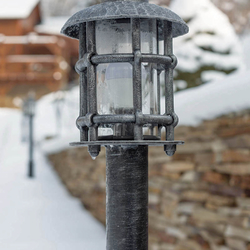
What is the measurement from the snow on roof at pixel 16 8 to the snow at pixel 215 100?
583 inches

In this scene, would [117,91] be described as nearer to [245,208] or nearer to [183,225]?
[245,208]

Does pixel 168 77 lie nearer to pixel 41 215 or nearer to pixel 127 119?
pixel 127 119

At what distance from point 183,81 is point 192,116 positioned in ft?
7.75

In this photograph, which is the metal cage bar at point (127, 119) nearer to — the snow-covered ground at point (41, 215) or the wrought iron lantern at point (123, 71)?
the wrought iron lantern at point (123, 71)

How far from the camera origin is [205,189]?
10.6ft

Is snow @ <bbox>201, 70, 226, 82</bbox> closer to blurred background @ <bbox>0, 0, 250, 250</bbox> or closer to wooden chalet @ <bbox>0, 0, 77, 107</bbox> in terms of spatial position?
blurred background @ <bbox>0, 0, 250, 250</bbox>

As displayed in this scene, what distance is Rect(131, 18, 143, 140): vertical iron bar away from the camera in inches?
49.0

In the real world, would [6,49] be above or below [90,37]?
above

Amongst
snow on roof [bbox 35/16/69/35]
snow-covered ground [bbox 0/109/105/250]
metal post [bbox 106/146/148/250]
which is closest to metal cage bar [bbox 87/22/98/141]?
metal post [bbox 106/146/148/250]

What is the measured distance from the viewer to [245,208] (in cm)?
283

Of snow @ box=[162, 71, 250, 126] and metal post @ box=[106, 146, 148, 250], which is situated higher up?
snow @ box=[162, 71, 250, 126]

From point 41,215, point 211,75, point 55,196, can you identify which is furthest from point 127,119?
point 55,196

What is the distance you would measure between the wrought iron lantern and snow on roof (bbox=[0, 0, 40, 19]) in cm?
1629

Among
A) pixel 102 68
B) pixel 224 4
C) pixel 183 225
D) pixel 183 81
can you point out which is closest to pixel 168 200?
pixel 183 225
